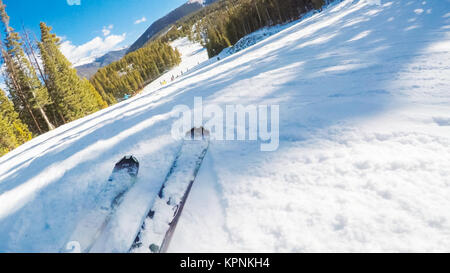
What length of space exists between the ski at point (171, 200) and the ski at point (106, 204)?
0.52 m

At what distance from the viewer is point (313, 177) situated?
6.28 feet

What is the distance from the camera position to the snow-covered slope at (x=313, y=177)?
145cm

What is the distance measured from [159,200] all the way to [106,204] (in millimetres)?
718

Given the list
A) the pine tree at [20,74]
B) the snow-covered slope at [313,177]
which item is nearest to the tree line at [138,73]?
the pine tree at [20,74]

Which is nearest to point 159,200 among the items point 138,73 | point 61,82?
point 61,82

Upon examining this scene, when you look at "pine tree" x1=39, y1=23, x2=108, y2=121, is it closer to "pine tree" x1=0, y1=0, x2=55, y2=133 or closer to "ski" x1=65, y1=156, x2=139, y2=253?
"pine tree" x1=0, y1=0, x2=55, y2=133

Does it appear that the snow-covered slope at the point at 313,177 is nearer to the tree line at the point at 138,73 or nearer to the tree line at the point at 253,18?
the tree line at the point at 253,18

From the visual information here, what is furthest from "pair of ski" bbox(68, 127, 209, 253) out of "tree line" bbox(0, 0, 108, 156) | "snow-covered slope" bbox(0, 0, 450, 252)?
"tree line" bbox(0, 0, 108, 156)

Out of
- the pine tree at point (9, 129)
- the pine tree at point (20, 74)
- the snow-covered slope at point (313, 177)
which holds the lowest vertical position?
the snow-covered slope at point (313, 177)

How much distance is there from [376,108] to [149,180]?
3.07 metres

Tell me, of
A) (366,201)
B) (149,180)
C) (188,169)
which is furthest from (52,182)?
(366,201)

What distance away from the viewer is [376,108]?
2621 mm

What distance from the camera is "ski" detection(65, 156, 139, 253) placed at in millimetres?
2090

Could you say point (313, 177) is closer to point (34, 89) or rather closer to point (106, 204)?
point (106, 204)
